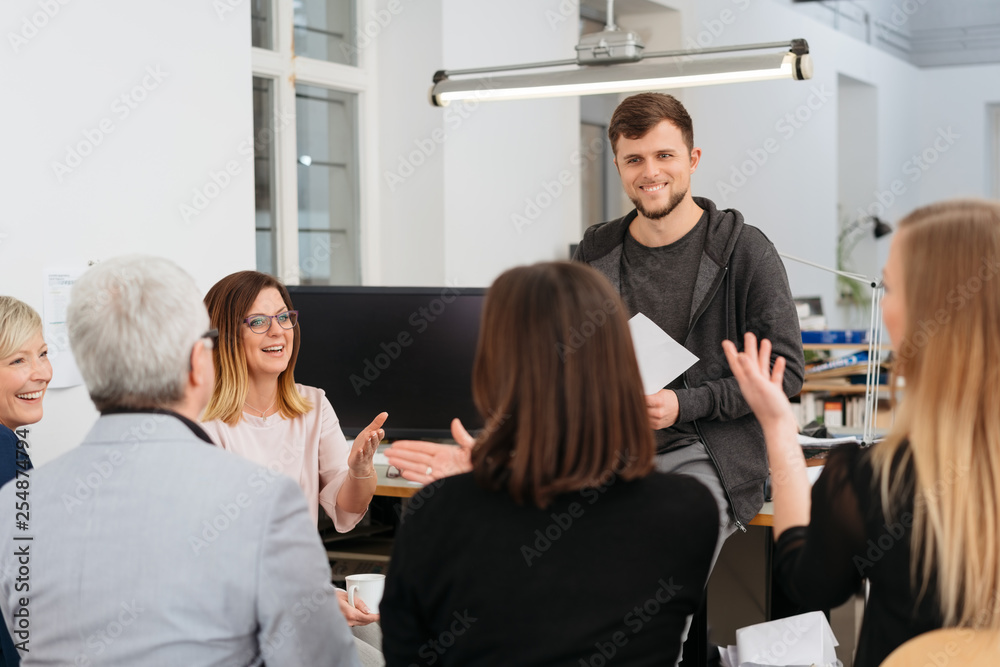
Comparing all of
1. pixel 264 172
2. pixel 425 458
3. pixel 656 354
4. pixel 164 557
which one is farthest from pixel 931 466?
pixel 264 172

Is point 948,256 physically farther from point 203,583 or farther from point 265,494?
point 203,583

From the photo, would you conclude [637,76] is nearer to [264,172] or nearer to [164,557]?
[264,172]

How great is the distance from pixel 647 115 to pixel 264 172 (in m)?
1.89

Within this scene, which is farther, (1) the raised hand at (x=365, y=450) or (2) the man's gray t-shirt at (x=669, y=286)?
(2) the man's gray t-shirt at (x=669, y=286)

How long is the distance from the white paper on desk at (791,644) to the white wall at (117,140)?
68.9 inches

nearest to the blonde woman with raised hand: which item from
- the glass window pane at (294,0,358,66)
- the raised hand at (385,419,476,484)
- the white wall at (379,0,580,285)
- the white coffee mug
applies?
the raised hand at (385,419,476,484)

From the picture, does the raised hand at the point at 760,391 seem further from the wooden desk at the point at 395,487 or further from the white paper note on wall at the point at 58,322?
the white paper note on wall at the point at 58,322

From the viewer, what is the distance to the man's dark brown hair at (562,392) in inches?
47.1

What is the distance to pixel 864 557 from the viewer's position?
1.25 meters

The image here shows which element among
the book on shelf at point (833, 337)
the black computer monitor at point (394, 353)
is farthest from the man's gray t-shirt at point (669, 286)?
the book on shelf at point (833, 337)

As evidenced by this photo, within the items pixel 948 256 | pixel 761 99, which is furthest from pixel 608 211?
pixel 948 256

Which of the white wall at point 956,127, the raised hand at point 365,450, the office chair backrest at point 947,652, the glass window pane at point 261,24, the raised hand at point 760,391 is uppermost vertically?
the white wall at point 956,127

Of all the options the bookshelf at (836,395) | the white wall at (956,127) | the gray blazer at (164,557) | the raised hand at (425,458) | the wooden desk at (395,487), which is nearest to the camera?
the gray blazer at (164,557)

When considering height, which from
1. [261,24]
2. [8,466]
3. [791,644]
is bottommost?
[791,644]
